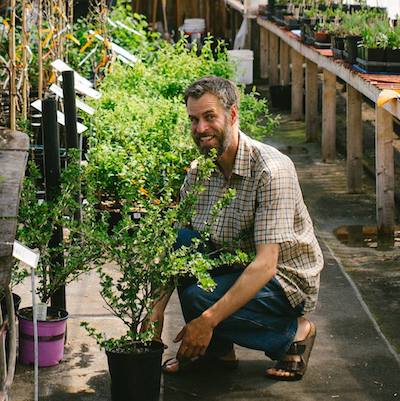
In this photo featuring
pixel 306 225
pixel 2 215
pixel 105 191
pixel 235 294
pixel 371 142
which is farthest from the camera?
pixel 371 142

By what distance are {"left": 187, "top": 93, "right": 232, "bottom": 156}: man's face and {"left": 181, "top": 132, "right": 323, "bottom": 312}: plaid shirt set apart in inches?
5.5

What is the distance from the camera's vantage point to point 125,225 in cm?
495

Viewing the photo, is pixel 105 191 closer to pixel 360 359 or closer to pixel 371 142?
pixel 360 359

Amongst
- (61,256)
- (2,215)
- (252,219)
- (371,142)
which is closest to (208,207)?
(252,219)

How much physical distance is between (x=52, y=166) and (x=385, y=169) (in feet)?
11.1

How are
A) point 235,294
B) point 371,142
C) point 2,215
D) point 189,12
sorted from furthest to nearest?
point 189,12, point 371,142, point 235,294, point 2,215

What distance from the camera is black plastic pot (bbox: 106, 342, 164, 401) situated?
472 centimetres

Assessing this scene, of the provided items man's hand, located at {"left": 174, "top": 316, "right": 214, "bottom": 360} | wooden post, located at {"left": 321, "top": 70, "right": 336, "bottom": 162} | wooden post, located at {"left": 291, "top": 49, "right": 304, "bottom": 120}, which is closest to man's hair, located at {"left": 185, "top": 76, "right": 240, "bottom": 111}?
man's hand, located at {"left": 174, "top": 316, "right": 214, "bottom": 360}

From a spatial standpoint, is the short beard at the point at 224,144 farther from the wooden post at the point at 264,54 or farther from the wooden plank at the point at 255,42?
the wooden plank at the point at 255,42

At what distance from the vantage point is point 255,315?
199 inches

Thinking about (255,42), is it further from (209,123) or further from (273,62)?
(209,123)

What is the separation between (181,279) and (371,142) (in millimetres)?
7360

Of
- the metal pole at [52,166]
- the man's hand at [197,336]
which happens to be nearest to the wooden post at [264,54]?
the metal pole at [52,166]

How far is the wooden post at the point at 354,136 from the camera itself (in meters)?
9.51
